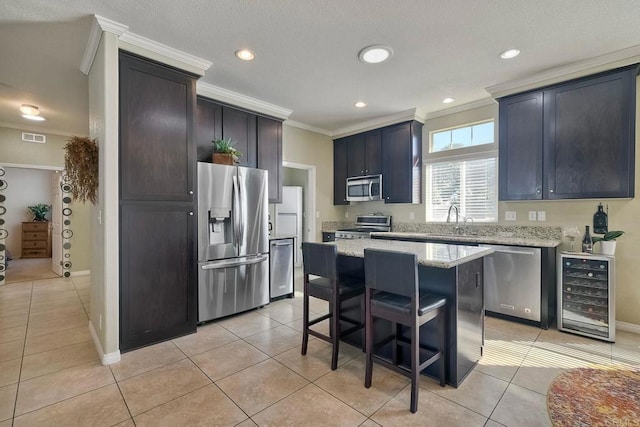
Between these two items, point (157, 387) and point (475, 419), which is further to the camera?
point (157, 387)

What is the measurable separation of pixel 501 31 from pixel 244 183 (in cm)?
299

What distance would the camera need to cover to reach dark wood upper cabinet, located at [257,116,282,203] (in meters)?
4.33

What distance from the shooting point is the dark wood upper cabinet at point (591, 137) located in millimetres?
2924

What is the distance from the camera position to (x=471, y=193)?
439cm

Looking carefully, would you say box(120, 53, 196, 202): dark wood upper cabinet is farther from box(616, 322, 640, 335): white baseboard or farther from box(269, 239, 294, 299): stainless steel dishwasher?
box(616, 322, 640, 335): white baseboard

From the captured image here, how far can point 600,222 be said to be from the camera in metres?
3.22

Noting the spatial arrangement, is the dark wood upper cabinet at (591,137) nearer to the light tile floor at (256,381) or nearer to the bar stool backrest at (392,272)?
the light tile floor at (256,381)

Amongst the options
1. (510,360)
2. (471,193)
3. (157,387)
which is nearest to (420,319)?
(510,360)

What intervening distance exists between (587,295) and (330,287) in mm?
2656

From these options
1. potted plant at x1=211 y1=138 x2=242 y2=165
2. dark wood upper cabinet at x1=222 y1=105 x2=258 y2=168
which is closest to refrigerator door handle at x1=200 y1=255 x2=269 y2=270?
potted plant at x1=211 y1=138 x2=242 y2=165

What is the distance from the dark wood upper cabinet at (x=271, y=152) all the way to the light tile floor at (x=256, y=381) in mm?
2058

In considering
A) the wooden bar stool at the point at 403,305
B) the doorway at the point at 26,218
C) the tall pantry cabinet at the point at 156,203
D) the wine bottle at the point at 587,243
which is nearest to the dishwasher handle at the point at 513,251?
the wine bottle at the point at 587,243

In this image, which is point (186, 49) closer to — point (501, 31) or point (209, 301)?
point (209, 301)

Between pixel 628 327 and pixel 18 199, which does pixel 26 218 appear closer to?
pixel 18 199
